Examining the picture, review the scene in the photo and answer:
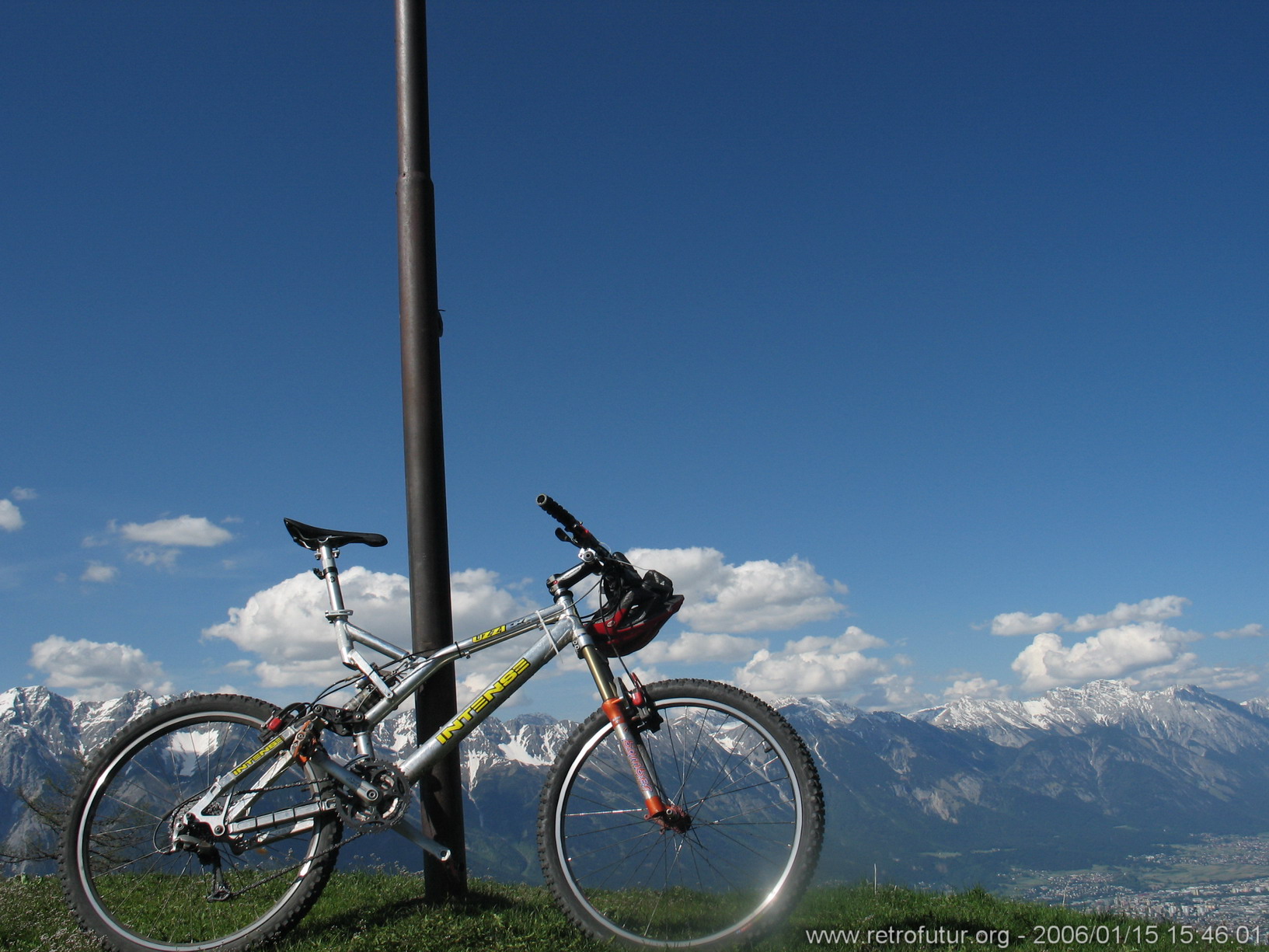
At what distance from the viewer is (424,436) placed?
210 inches

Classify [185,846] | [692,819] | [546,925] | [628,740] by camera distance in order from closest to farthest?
1. [692,819]
2. [628,740]
3. [185,846]
4. [546,925]

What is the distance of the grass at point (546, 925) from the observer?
13.8 feet

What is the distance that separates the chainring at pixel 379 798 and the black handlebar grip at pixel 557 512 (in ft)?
4.87

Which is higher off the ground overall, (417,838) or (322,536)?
(322,536)

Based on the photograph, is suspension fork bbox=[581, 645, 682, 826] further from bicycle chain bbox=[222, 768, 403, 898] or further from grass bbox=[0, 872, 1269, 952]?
bicycle chain bbox=[222, 768, 403, 898]

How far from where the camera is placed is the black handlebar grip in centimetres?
427

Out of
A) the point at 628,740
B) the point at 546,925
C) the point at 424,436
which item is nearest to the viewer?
the point at 628,740

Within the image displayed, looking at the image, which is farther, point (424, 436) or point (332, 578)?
point (424, 436)

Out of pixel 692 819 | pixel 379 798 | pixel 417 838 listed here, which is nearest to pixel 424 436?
pixel 379 798

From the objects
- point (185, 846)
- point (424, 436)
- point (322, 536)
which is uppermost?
point (424, 436)

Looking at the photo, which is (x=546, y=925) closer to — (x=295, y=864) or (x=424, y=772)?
A: (x=424, y=772)

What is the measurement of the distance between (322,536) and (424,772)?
1483mm

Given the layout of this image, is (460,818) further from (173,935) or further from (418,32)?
(418,32)

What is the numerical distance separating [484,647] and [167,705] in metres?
1.86
